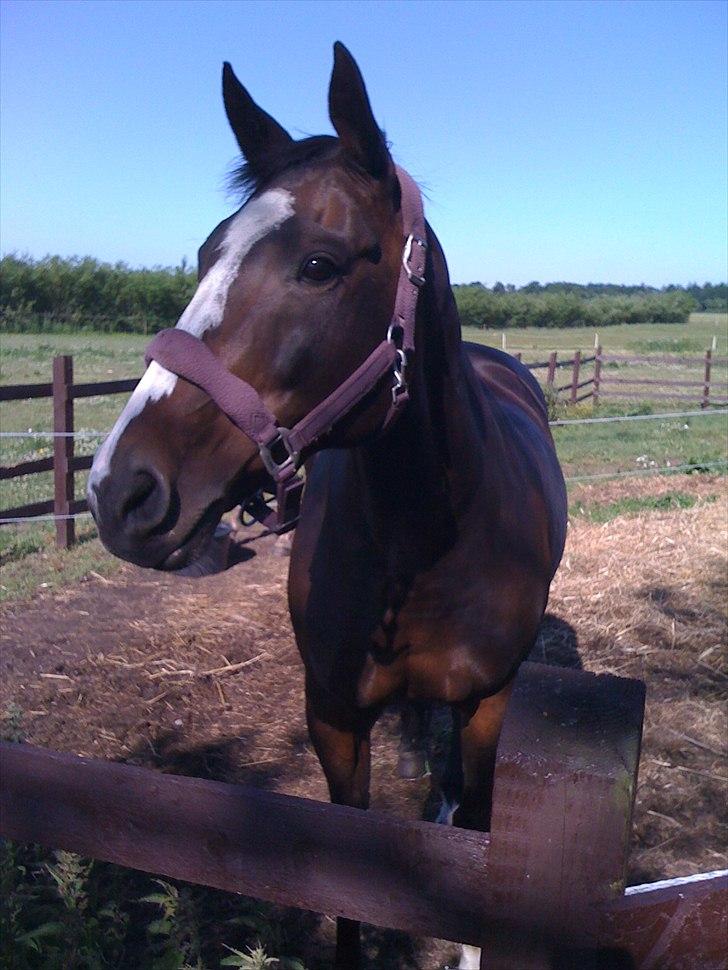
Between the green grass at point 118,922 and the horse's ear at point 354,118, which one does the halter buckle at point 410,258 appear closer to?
the horse's ear at point 354,118

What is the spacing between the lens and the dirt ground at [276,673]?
371cm

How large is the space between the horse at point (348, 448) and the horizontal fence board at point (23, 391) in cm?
471

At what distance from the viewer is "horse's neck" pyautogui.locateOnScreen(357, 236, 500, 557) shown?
80.7 inches

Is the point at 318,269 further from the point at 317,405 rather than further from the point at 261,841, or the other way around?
the point at 261,841

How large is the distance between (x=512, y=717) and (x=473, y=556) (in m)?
1.33

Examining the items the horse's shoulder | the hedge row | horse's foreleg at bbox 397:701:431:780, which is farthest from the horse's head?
the hedge row

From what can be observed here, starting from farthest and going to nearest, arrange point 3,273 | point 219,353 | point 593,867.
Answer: point 3,273 → point 219,353 → point 593,867

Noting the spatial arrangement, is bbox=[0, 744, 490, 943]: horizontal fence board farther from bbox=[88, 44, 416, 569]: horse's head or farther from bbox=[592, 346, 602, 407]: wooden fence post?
bbox=[592, 346, 602, 407]: wooden fence post

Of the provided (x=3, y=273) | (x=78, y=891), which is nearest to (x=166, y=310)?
(x=3, y=273)

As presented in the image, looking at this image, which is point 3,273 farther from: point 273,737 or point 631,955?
point 631,955

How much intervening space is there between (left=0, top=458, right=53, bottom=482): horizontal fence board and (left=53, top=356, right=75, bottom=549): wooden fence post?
0.14 m

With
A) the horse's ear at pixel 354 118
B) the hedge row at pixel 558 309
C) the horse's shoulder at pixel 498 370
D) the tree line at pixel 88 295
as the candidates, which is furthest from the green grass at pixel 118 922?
the hedge row at pixel 558 309

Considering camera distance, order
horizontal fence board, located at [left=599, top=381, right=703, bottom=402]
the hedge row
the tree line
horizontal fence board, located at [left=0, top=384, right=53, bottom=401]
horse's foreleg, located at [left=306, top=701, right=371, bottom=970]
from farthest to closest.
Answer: the hedge row
the tree line
horizontal fence board, located at [left=599, top=381, right=703, bottom=402]
horizontal fence board, located at [left=0, top=384, right=53, bottom=401]
horse's foreleg, located at [left=306, top=701, right=371, bottom=970]

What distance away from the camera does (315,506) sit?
2.69 meters
